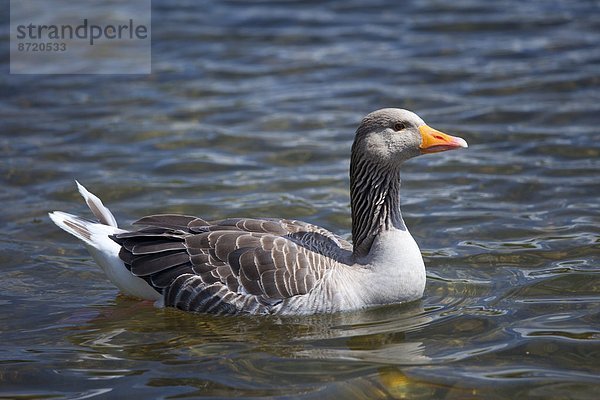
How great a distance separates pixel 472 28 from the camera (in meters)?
17.1

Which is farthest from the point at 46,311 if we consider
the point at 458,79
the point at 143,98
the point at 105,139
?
the point at 458,79

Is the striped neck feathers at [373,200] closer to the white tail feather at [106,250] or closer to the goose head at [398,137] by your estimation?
the goose head at [398,137]

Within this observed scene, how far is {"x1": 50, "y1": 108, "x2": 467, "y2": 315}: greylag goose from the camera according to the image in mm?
8320

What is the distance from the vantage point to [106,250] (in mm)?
8828

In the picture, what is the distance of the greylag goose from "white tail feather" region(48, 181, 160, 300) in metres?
0.01

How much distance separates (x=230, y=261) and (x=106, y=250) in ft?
4.03

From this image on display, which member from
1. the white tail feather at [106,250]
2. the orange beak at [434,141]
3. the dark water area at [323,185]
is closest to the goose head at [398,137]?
the orange beak at [434,141]

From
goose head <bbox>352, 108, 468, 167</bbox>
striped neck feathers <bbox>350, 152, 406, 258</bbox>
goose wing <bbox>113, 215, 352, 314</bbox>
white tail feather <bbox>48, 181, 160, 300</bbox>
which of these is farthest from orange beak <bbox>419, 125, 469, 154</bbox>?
white tail feather <bbox>48, 181, 160, 300</bbox>

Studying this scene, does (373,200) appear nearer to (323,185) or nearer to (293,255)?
(293,255)

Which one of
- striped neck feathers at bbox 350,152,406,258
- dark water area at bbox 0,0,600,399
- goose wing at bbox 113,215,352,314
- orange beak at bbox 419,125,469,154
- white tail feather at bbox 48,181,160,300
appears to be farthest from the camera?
white tail feather at bbox 48,181,160,300

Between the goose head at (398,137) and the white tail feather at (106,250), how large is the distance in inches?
92.9

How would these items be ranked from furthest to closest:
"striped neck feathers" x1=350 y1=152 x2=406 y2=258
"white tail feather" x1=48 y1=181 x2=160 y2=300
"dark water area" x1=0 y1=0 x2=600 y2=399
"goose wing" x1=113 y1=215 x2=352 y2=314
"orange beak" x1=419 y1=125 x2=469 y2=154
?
"white tail feather" x1=48 y1=181 x2=160 y2=300
"striped neck feathers" x1=350 y1=152 x2=406 y2=258
"orange beak" x1=419 y1=125 x2=469 y2=154
"goose wing" x1=113 y1=215 x2=352 y2=314
"dark water area" x1=0 y1=0 x2=600 y2=399

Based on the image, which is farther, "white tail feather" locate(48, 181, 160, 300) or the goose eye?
"white tail feather" locate(48, 181, 160, 300)

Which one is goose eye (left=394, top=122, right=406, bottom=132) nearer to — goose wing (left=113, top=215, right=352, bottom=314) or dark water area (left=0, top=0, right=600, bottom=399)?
goose wing (left=113, top=215, right=352, bottom=314)
